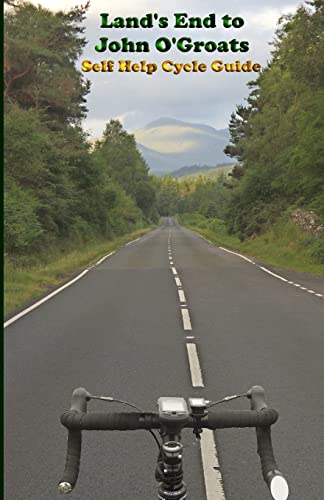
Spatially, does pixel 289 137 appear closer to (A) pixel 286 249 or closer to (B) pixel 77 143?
(A) pixel 286 249

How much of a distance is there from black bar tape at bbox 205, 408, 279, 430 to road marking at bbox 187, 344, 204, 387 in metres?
4.58

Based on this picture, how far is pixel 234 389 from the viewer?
6.43 meters

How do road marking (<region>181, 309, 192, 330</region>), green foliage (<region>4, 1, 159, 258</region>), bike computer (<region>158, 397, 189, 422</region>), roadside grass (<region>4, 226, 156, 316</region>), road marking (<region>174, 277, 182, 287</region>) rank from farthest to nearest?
green foliage (<region>4, 1, 159, 258</region>) < road marking (<region>174, 277, 182, 287</region>) < roadside grass (<region>4, 226, 156, 316</region>) < road marking (<region>181, 309, 192, 330</region>) < bike computer (<region>158, 397, 189, 422</region>)

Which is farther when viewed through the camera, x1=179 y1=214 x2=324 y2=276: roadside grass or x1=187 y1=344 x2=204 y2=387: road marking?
Result: x1=179 y1=214 x2=324 y2=276: roadside grass

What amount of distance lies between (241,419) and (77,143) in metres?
37.3

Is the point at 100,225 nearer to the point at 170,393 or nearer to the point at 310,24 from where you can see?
the point at 310,24

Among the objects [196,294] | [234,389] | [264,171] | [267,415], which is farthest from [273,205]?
[267,415]

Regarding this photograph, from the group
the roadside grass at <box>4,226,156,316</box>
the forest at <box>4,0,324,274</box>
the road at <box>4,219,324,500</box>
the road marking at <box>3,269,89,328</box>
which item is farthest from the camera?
the forest at <box>4,0,324,274</box>

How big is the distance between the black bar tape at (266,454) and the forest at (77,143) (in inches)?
832

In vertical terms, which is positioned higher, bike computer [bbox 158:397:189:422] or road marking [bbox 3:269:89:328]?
bike computer [bbox 158:397:189:422]

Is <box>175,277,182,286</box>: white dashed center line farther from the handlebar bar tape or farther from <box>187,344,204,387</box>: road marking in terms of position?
the handlebar bar tape

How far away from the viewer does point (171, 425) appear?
1.97m

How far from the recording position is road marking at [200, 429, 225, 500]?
12.9 feet

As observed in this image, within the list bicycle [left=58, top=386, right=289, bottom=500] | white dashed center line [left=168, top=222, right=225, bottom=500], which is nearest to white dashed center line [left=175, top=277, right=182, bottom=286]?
white dashed center line [left=168, top=222, right=225, bottom=500]
